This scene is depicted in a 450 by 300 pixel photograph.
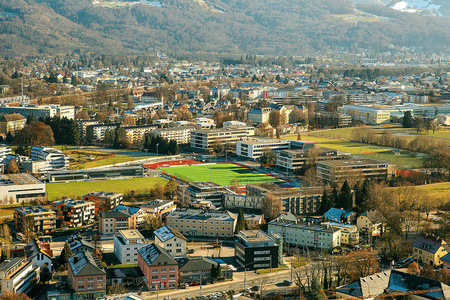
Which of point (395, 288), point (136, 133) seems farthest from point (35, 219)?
point (136, 133)

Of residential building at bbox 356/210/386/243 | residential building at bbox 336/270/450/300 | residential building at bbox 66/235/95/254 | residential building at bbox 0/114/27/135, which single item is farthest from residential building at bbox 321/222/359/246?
residential building at bbox 0/114/27/135

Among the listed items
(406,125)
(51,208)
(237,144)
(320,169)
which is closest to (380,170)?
(320,169)

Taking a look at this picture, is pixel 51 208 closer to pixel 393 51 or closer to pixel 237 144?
pixel 237 144

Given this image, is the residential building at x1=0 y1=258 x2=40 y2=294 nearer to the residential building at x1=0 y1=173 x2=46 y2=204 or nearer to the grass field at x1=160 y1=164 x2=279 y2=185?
the residential building at x1=0 y1=173 x2=46 y2=204

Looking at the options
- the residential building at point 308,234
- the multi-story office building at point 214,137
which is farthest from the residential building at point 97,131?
the residential building at point 308,234

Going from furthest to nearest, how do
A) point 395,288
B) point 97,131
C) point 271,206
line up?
point 97,131 < point 271,206 < point 395,288

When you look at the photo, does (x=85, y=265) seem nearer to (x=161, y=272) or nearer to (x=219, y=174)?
(x=161, y=272)
